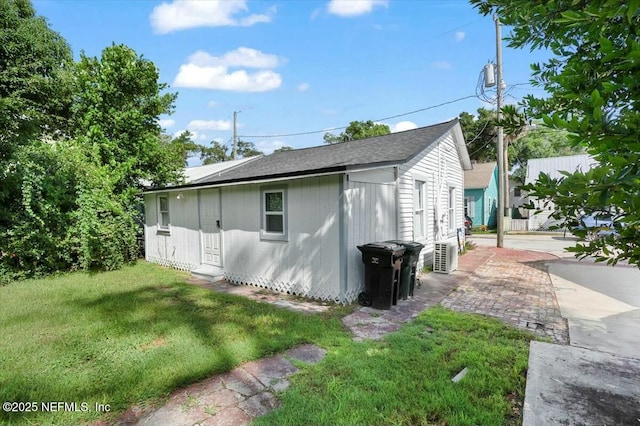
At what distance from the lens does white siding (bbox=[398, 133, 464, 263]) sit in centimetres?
801

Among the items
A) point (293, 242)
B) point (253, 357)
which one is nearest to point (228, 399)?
point (253, 357)

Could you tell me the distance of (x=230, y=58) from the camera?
15633mm

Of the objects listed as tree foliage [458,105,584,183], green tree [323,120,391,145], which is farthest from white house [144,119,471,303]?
tree foliage [458,105,584,183]

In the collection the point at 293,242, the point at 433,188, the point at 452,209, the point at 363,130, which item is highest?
the point at 363,130

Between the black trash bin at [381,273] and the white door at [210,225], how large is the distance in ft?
14.6

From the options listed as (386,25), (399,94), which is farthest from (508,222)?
(386,25)

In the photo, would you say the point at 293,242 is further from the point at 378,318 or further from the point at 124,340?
the point at 124,340

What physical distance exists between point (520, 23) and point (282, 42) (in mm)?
10062

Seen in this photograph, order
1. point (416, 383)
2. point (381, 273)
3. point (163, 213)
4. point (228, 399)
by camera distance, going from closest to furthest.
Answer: point (228, 399), point (416, 383), point (381, 273), point (163, 213)

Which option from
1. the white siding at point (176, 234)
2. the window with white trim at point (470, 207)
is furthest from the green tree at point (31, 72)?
the window with white trim at point (470, 207)

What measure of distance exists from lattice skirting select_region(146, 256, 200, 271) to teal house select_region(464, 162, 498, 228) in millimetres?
20478

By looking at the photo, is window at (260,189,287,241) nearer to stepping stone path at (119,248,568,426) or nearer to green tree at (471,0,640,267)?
stepping stone path at (119,248,568,426)

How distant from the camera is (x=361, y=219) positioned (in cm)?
635

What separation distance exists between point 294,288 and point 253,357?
2.89m
